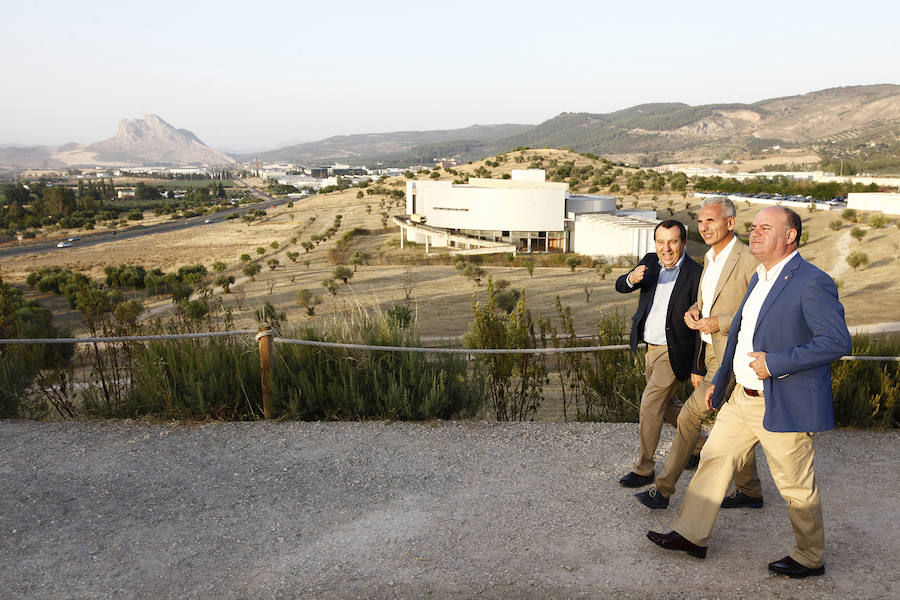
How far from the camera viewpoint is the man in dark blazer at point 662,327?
13.0 ft

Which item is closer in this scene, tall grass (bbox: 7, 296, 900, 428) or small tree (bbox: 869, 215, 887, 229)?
tall grass (bbox: 7, 296, 900, 428)

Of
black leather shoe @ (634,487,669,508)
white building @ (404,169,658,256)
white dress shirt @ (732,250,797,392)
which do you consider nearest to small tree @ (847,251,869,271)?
white building @ (404,169,658,256)

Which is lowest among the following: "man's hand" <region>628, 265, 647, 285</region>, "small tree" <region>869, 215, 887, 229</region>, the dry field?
the dry field

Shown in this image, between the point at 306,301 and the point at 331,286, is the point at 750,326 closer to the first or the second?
the point at 306,301

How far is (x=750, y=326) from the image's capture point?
319 centimetres

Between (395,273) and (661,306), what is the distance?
3437 cm

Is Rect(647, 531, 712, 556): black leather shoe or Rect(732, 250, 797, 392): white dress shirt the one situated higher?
Rect(732, 250, 797, 392): white dress shirt

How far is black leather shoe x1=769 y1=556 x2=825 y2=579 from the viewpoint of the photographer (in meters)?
3.18

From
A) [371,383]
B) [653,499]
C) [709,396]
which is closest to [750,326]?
[709,396]

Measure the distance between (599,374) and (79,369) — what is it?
13777 millimetres

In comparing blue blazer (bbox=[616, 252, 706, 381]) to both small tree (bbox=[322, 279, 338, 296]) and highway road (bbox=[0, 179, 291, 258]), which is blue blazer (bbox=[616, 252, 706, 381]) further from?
highway road (bbox=[0, 179, 291, 258])

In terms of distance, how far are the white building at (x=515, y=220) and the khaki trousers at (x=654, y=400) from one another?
130 ft

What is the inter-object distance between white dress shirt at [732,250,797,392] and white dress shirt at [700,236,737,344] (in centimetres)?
46

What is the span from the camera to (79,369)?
15.6m
